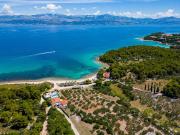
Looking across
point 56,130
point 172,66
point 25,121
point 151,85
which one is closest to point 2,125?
point 25,121

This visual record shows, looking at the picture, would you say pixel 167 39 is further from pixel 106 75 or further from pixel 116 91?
pixel 116 91

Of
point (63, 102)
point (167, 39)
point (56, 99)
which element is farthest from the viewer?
point (167, 39)

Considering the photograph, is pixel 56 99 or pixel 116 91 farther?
pixel 116 91

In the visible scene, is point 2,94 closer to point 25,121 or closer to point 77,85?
point 25,121

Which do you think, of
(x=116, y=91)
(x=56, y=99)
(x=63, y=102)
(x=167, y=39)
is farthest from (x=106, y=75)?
(x=167, y=39)

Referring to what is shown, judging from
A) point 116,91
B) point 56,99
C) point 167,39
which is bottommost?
point 116,91

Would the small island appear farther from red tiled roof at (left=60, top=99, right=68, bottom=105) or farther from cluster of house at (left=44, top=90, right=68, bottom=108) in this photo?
red tiled roof at (left=60, top=99, right=68, bottom=105)

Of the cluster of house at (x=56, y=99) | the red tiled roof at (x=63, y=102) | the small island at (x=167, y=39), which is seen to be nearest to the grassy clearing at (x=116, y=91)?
the red tiled roof at (x=63, y=102)

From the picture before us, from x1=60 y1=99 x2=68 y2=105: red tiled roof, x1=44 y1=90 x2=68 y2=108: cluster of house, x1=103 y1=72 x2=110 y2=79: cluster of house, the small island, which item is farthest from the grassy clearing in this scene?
the small island
